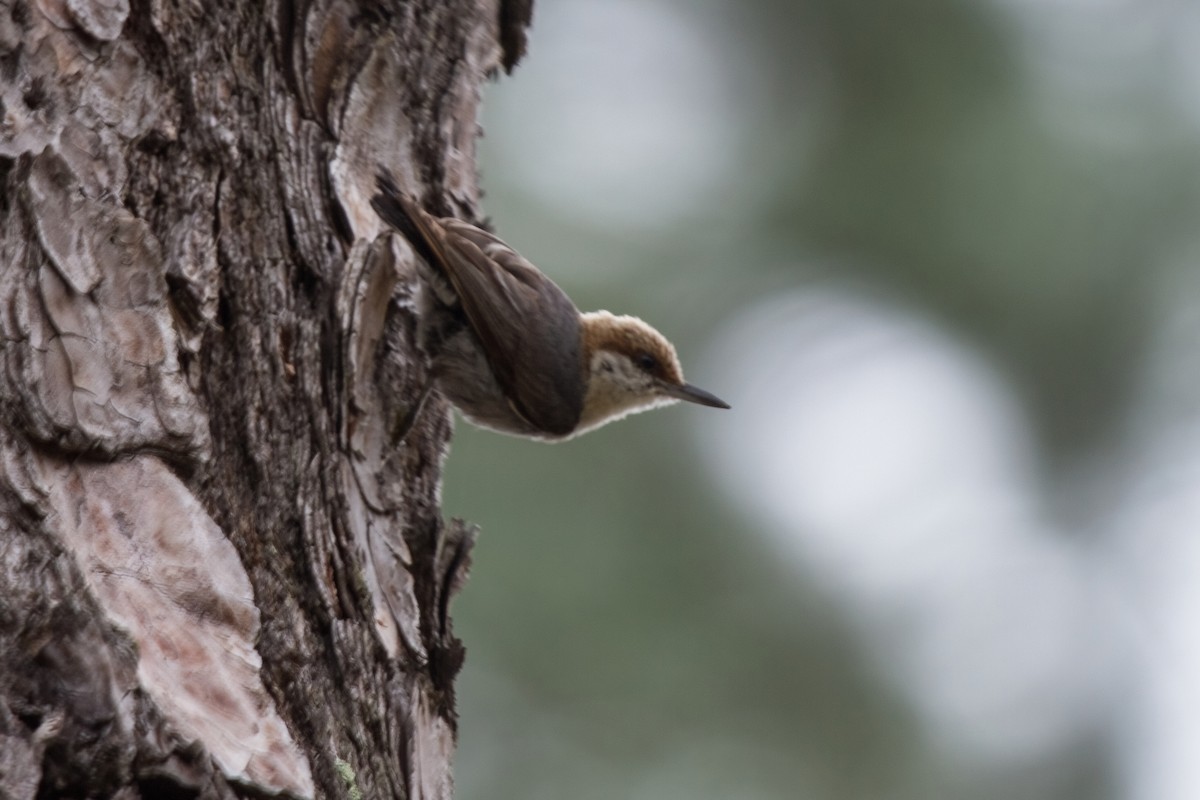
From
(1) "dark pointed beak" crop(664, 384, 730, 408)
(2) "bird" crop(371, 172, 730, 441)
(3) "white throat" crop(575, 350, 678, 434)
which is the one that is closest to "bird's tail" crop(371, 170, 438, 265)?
(2) "bird" crop(371, 172, 730, 441)

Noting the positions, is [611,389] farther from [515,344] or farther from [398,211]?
[398,211]

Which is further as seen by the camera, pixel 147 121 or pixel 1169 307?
pixel 1169 307

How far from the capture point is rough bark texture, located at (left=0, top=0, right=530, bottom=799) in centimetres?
148

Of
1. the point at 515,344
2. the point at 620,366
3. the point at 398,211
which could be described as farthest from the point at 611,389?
the point at 398,211

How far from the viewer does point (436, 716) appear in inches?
84.5

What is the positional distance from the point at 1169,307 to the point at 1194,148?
2.10 feet

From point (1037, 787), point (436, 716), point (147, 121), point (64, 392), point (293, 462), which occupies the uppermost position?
point (147, 121)

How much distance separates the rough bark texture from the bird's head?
4.84 feet

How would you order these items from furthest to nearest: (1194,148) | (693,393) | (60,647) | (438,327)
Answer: (1194,148)
(693,393)
(438,327)
(60,647)

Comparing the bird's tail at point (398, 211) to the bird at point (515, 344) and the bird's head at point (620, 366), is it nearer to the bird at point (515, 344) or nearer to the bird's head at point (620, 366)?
the bird at point (515, 344)

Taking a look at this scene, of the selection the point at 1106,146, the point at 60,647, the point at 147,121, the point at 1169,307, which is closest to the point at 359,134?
the point at 147,121

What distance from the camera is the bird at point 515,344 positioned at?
3.10 meters

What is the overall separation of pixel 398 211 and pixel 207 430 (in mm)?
987

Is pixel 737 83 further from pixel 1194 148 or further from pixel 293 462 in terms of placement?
pixel 293 462
